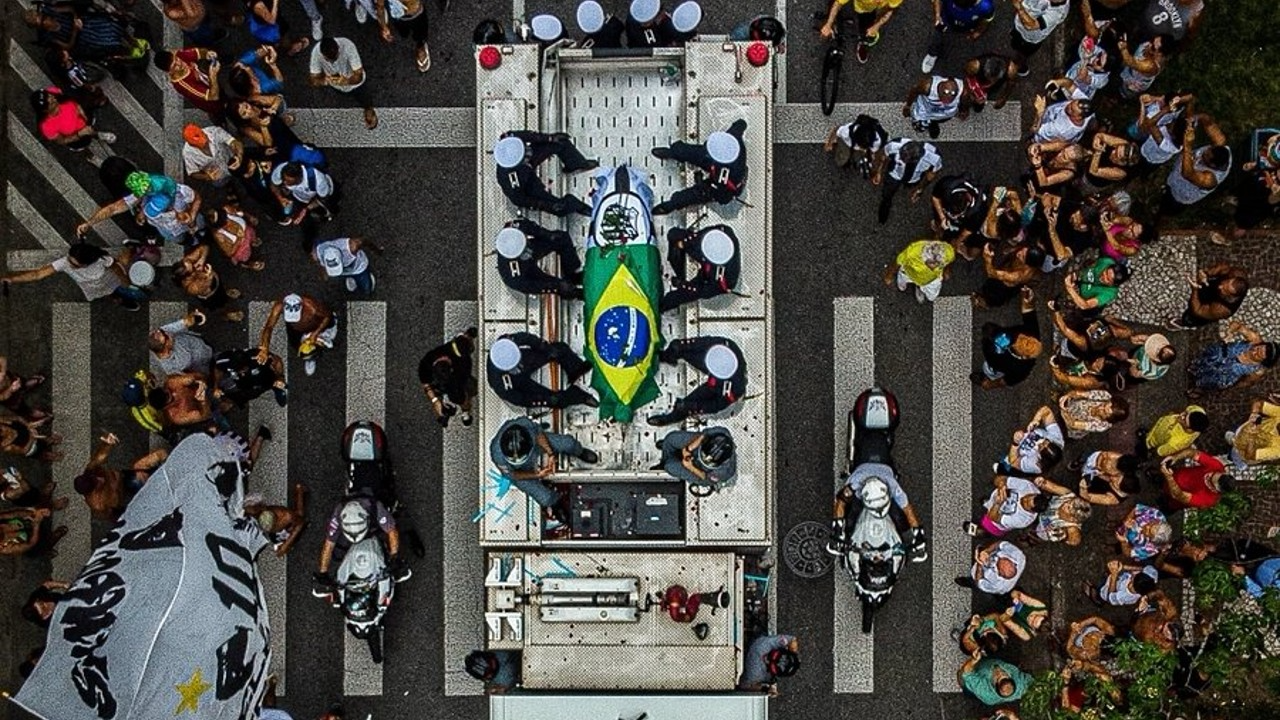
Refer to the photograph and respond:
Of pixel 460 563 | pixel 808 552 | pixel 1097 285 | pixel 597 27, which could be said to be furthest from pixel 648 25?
pixel 460 563

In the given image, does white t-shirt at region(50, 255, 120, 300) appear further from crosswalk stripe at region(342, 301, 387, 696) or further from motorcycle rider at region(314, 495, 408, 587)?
motorcycle rider at region(314, 495, 408, 587)

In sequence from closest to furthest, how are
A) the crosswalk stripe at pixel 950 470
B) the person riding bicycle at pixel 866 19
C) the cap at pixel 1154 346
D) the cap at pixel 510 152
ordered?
the cap at pixel 510 152, the cap at pixel 1154 346, the person riding bicycle at pixel 866 19, the crosswalk stripe at pixel 950 470

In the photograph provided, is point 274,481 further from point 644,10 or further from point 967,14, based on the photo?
point 967,14

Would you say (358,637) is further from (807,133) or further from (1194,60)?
(1194,60)

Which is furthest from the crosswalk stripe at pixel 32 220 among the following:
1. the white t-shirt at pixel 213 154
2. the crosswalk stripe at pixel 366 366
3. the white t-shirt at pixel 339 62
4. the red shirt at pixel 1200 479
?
the red shirt at pixel 1200 479

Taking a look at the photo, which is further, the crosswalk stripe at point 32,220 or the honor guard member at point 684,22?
the crosswalk stripe at point 32,220

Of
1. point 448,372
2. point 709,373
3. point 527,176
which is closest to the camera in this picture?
point 709,373

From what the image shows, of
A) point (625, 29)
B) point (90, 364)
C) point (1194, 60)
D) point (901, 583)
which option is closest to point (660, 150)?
point (625, 29)

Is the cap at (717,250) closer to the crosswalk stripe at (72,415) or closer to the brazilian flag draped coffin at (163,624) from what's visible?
the brazilian flag draped coffin at (163,624)
